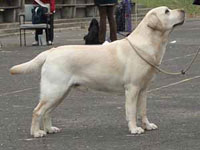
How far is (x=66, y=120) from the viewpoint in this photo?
8164 mm

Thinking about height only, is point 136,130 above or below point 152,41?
below

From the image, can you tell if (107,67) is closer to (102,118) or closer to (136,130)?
(136,130)

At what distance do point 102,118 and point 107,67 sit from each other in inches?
46.3

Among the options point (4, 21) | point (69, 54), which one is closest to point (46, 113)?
point (69, 54)

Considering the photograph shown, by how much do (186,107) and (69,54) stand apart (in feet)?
7.71

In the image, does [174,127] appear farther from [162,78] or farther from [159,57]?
[162,78]

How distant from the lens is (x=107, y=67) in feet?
23.6

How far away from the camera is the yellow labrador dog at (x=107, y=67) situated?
23.4ft

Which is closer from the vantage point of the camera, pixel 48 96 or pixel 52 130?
pixel 48 96

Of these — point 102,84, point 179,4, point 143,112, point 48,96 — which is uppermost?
point 102,84

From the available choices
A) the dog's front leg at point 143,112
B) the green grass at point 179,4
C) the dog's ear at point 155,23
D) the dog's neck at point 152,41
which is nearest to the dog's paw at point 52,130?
the dog's front leg at point 143,112

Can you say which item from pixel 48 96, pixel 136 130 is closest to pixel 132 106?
pixel 136 130

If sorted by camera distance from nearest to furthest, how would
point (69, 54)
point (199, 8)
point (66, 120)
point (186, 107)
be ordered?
1. point (69, 54)
2. point (66, 120)
3. point (186, 107)
4. point (199, 8)

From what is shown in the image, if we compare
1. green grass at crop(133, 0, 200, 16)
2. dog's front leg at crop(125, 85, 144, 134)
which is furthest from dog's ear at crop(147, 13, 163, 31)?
green grass at crop(133, 0, 200, 16)
